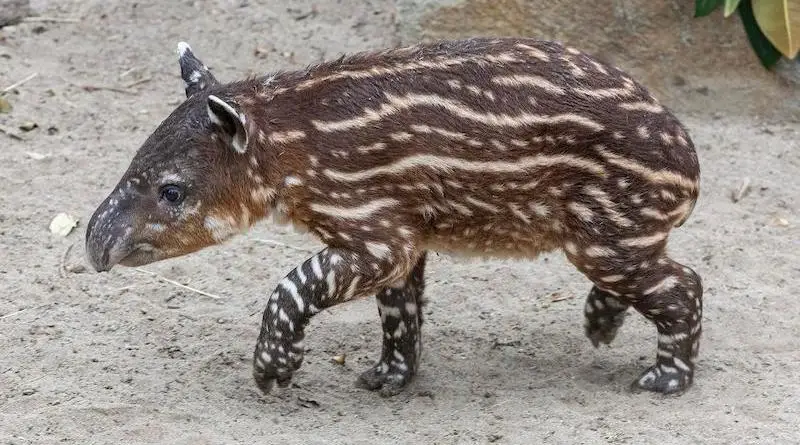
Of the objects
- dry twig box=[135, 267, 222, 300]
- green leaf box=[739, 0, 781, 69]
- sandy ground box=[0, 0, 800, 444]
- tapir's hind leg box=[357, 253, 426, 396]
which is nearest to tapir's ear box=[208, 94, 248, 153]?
tapir's hind leg box=[357, 253, 426, 396]

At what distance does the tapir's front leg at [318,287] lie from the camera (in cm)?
530

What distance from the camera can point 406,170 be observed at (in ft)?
17.4

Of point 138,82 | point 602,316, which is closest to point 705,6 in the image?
point 602,316

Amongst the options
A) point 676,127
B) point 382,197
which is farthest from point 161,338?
point 676,127

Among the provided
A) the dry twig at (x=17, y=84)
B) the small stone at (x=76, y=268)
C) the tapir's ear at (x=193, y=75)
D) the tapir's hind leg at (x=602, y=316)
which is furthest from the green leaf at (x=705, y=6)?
the dry twig at (x=17, y=84)

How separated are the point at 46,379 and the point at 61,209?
1.85 metres

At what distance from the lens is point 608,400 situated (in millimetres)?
5715

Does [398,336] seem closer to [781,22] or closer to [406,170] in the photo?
[406,170]

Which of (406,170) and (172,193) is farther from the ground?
(406,170)

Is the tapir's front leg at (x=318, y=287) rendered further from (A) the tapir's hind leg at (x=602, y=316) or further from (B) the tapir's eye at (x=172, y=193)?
(A) the tapir's hind leg at (x=602, y=316)

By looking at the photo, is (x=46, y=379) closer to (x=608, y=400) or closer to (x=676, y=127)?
(x=608, y=400)

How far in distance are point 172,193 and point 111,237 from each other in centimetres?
32

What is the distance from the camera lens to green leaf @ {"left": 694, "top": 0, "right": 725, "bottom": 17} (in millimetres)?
8219

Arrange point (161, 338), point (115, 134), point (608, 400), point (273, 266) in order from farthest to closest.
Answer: point (115, 134) < point (273, 266) < point (161, 338) < point (608, 400)
